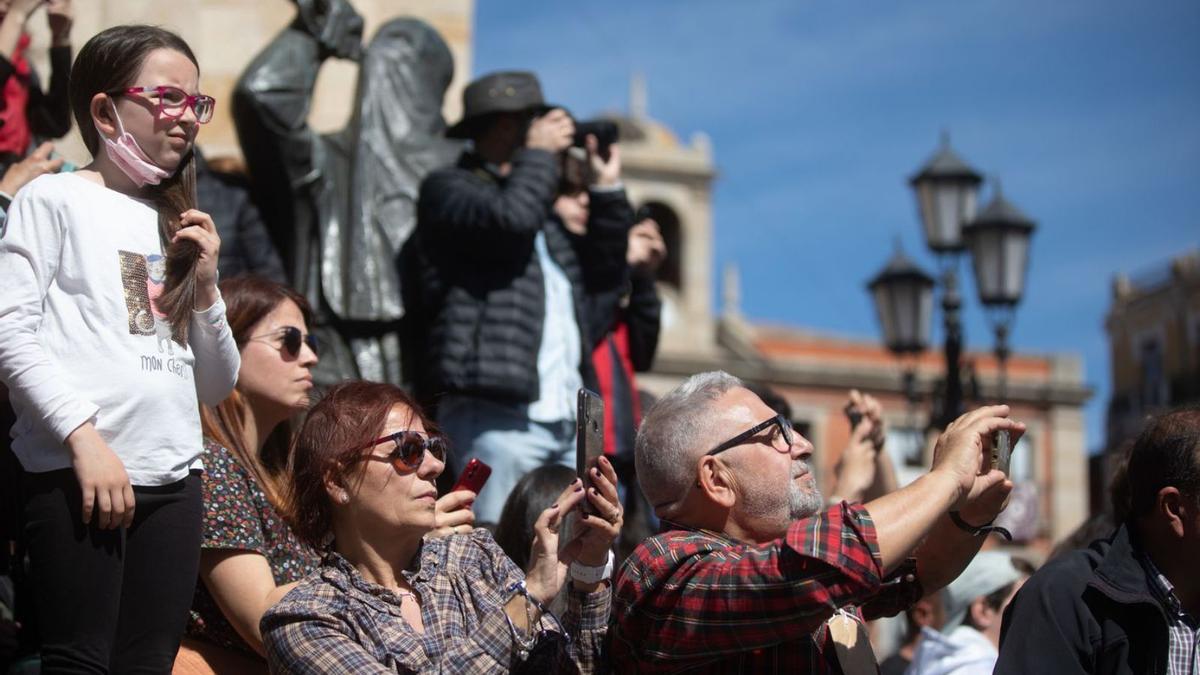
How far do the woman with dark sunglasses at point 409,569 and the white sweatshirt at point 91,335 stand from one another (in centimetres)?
37

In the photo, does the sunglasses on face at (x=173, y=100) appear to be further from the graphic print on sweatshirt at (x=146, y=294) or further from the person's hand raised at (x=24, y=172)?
the person's hand raised at (x=24, y=172)

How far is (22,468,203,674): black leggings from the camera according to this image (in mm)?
3650

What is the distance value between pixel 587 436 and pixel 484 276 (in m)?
2.57

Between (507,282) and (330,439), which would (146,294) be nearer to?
(330,439)

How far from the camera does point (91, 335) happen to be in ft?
12.4

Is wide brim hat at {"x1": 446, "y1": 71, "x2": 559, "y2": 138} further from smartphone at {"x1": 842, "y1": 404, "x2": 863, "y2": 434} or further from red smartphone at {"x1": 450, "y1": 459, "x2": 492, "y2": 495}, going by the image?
red smartphone at {"x1": 450, "y1": 459, "x2": 492, "y2": 495}

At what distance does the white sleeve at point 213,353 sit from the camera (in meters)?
4.01

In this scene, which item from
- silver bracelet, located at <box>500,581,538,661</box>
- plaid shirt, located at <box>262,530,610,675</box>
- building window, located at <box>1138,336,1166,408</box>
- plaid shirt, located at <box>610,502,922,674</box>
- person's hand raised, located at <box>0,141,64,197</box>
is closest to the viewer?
plaid shirt, located at <box>610,502,922,674</box>

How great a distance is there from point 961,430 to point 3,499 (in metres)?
2.57

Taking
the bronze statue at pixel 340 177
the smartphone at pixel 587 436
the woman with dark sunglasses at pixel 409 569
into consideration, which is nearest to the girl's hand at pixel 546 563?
the woman with dark sunglasses at pixel 409 569

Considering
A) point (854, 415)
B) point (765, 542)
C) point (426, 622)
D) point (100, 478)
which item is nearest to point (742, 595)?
point (765, 542)

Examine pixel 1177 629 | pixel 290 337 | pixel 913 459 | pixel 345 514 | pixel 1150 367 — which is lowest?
pixel 1150 367

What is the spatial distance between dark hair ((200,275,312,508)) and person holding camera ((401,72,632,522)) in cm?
113

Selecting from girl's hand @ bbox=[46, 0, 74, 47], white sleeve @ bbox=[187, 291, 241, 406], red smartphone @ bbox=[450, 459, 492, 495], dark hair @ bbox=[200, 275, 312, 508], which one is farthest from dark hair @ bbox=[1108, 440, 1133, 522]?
girl's hand @ bbox=[46, 0, 74, 47]
